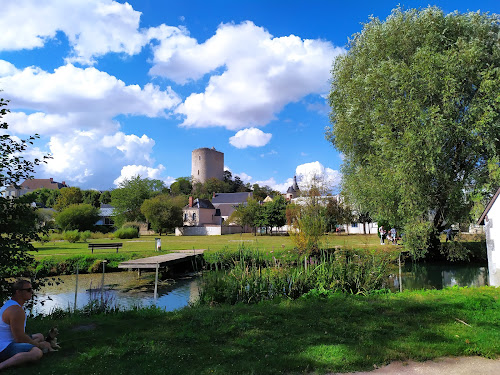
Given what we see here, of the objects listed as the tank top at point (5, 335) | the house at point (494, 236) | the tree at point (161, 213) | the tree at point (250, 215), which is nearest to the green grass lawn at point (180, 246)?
the house at point (494, 236)

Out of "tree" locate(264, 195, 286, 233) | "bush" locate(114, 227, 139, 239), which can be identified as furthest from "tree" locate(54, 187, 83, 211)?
"tree" locate(264, 195, 286, 233)

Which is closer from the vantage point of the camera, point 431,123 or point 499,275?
point 499,275

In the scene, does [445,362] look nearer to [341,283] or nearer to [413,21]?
[341,283]

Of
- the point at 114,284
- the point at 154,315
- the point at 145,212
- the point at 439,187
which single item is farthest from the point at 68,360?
the point at 145,212

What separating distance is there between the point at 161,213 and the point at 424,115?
43.8 metres

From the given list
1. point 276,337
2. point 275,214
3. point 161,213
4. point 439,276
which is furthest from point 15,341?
point 161,213

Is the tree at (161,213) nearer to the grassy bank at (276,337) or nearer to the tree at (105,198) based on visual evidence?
the grassy bank at (276,337)

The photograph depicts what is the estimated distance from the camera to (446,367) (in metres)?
4.49

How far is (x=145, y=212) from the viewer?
53656 millimetres

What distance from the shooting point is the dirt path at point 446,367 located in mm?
4324

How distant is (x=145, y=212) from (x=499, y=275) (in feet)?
160

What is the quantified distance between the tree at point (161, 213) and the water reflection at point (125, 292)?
3618cm

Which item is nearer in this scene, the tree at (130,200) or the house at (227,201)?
the tree at (130,200)

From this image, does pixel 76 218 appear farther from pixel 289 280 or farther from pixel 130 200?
pixel 289 280
